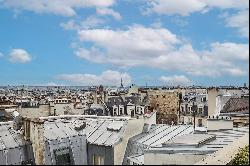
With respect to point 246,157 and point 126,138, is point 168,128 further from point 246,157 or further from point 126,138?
point 246,157

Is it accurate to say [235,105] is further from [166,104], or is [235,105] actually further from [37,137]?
[166,104]

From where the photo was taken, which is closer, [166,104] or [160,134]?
[160,134]

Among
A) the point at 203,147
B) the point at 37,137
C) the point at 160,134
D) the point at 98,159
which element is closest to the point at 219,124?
the point at 160,134

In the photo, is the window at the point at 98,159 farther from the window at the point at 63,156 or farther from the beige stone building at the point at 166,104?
the beige stone building at the point at 166,104

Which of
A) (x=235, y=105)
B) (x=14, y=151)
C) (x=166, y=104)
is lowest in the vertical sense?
(x=14, y=151)

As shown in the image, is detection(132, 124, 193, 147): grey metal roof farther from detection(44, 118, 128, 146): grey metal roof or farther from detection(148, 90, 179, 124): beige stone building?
detection(148, 90, 179, 124): beige stone building

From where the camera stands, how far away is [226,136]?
65.2ft

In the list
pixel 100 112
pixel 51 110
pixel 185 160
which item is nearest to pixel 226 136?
pixel 185 160

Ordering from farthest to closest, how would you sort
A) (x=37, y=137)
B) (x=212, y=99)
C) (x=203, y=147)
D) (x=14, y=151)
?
1. (x=212, y=99)
2. (x=14, y=151)
3. (x=37, y=137)
4. (x=203, y=147)

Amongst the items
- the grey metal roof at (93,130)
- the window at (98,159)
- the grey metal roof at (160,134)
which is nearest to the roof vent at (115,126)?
the grey metal roof at (93,130)

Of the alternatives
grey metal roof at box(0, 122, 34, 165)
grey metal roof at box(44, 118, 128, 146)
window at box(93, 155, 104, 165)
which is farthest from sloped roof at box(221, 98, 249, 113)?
grey metal roof at box(0, 122, 34, 165)

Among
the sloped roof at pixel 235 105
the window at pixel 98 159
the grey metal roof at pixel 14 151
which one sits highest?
the sloped roof at pixel 235 105

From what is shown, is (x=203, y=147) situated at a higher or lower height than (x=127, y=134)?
higher

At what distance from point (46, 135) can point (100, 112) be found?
31918mm
